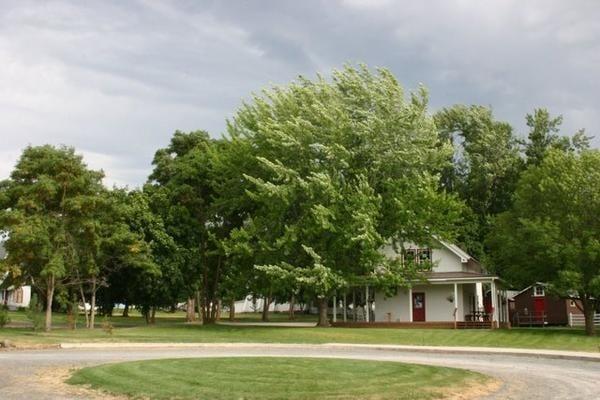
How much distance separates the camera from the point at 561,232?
37250mm

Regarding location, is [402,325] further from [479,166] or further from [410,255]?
[479,166]

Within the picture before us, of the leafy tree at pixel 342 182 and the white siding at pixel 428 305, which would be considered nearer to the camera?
the leafy tree at pixel 342 182

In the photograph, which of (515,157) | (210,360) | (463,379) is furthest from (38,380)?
(515,157)

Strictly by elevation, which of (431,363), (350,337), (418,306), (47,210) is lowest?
(431,363)

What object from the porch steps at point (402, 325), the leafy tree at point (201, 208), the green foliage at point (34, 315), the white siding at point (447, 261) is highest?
the leafy tree at point (201, 208)

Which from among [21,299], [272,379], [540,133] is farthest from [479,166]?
[21,299]

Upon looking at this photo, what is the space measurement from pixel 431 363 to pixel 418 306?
25626mm

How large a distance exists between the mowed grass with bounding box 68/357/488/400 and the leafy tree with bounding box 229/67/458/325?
20838 mm

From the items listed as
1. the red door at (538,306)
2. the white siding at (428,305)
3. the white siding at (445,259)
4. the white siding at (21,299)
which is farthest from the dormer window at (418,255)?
the white siding at (21,299)

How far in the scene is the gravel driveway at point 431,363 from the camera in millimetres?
13594

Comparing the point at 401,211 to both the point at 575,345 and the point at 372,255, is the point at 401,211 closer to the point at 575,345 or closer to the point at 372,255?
the point at 372,255

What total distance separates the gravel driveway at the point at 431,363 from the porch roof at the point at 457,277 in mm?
17108

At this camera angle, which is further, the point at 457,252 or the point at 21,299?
the point at 21,299

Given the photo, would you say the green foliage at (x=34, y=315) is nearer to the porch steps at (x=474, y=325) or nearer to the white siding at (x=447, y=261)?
the porch steps at (x=474, y=325)
